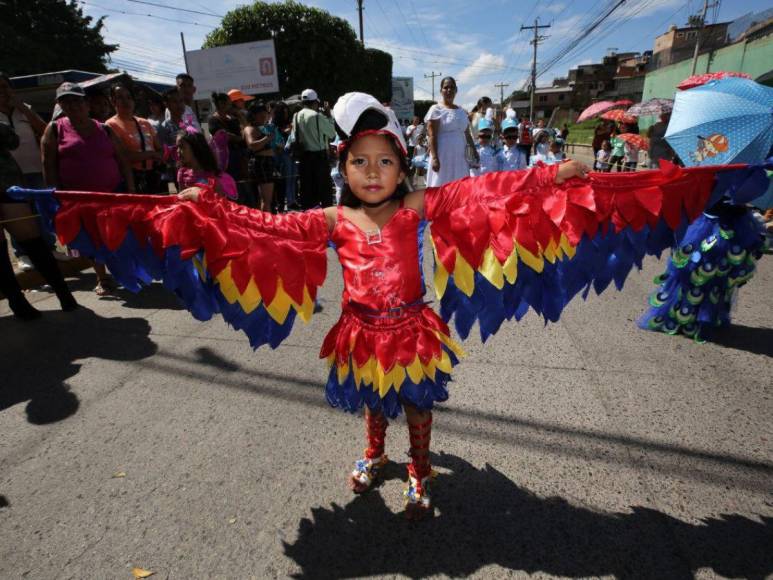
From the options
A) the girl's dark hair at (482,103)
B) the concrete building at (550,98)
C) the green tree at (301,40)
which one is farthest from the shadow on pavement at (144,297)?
the concrete building at (550,98)

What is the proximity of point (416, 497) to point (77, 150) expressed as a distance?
4124mm

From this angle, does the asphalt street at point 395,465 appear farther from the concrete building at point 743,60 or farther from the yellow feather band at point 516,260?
the concrete building at point 743,60

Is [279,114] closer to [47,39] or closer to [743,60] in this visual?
[743,60]

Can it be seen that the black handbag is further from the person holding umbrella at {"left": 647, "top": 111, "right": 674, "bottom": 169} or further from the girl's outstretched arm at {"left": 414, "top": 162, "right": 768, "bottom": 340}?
the girl's outstretched arm at {"left": 414, "top": 162, "right": 768, "bottom": 340}

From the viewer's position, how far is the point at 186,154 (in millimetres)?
3631

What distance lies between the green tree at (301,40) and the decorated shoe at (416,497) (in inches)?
1043

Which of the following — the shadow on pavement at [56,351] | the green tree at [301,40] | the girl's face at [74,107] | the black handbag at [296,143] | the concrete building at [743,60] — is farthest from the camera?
the green tree at [301,40]

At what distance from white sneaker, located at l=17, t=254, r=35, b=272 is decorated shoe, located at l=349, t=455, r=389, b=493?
5.15 metres

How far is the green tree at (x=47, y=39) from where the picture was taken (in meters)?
24.7

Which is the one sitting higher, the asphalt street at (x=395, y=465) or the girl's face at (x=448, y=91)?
the girl's face at (x=448, y=91)

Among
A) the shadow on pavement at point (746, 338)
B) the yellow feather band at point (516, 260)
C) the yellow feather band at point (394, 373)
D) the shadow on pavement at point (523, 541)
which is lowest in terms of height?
the shadow on pavement at point (523, 541)

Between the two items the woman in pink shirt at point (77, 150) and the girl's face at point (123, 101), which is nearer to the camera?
the woman in pink shirt at point (77, 150)

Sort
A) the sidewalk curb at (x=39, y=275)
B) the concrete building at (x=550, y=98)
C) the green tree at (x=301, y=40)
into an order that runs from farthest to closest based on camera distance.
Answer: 1. the concrete building at (x=550, y=98)
2. the green tree at (x=301, y=40)
3. the sidewalk curb at (x=39, y=275)

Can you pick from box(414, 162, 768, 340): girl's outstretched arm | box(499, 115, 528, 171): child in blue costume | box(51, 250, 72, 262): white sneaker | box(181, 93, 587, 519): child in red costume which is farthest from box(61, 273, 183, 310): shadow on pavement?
box(499, 115, 528, 171): child in blue costume
